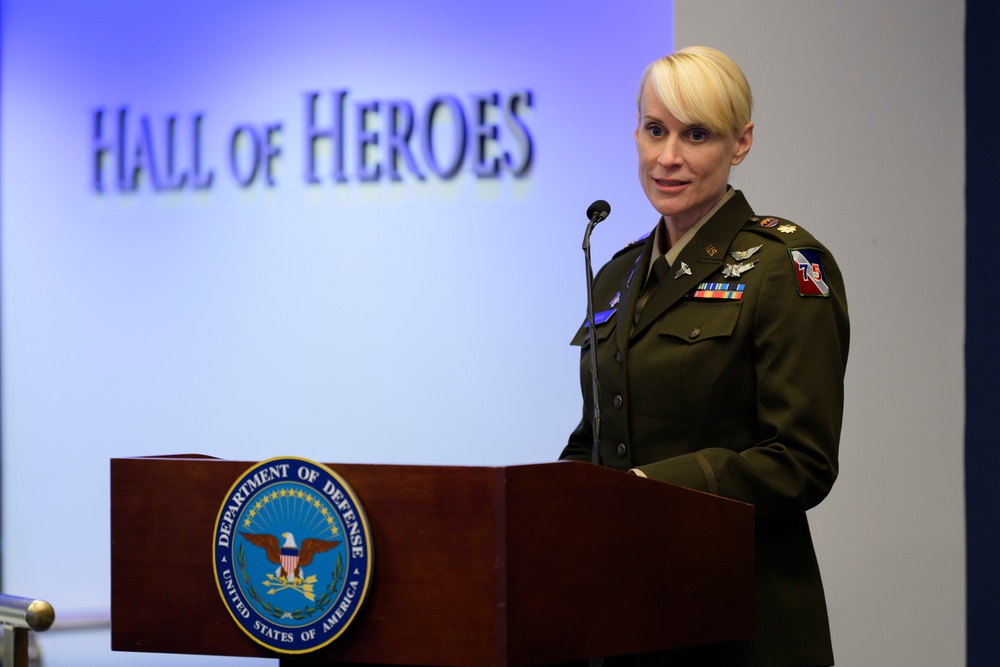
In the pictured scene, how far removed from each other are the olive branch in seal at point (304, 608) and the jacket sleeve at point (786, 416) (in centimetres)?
42

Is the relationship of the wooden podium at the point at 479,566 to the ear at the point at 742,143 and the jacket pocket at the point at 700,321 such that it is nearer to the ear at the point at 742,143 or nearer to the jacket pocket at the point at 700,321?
the jacket pocket at the point at 700,321

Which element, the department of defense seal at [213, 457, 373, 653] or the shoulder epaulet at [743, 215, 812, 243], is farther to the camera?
the shoulder epaulet at [743, 215, 812, 243]

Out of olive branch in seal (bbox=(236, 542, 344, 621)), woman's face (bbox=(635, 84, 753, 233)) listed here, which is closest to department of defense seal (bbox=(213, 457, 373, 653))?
olive branch in seal (bbox=(236, 542, 344, 621))

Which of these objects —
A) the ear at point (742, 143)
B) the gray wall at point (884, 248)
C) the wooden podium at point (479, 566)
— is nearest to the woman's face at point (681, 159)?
the ear at point (742, 143)

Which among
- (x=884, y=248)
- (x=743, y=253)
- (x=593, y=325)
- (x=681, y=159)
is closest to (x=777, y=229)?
(x=743, y=253)

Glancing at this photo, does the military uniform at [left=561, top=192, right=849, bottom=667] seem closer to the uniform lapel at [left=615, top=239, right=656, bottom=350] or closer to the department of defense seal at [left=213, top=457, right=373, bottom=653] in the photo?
the uniform lapel at [left=615, top=239, right=656, bottom=350]

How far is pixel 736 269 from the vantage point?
5.24 ft

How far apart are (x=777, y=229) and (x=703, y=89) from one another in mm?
215

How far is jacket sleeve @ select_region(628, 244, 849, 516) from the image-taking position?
142 centimetres

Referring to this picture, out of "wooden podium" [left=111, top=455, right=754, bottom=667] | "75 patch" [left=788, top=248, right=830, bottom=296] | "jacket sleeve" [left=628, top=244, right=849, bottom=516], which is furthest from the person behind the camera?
"75 patch" [left=788, top=248, right=830, bottom=296]

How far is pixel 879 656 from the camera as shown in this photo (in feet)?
9.16

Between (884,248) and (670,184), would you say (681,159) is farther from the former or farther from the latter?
(884,248)

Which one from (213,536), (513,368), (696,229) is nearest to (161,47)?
(513,368)

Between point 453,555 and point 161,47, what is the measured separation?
356cm
